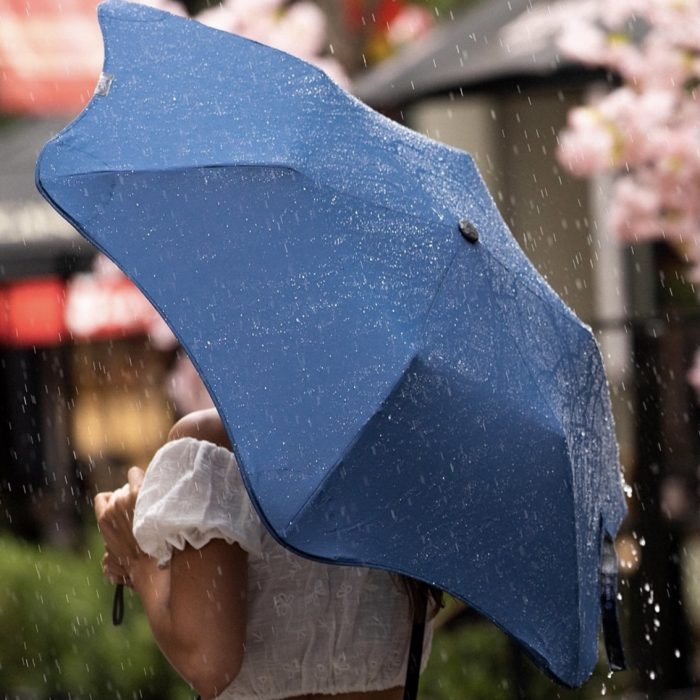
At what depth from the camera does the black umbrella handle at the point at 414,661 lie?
238cm

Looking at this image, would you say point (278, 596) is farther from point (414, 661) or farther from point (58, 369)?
point (58, 369)

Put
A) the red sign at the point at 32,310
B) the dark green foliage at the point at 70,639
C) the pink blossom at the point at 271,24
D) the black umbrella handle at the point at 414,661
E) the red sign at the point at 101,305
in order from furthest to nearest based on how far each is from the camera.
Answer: the red sign at the point at 32,310 → the red sign at the point at 101,305 → the pink blossom at the point at 271,24 → the dark green foliage at the point at 70,639 → the black umbrella handle at the point at 414,661

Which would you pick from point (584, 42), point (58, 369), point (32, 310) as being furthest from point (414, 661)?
point (58, 369)

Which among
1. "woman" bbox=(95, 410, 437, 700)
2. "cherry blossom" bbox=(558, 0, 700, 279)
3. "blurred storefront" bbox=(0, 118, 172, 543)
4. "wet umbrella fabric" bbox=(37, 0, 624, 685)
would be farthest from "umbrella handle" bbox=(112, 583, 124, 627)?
"blurred storefront" bbox=(0, 118, 172, 543)

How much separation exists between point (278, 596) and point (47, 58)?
35.1ft

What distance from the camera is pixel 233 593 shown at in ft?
7.55

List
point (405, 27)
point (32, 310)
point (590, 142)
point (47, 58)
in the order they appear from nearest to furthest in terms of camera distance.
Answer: point (590, 142) < point (405, 27) < point (47, 58) < point (32, 310)

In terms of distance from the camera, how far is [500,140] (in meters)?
10.2

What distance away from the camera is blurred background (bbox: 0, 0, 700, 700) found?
21.5ft

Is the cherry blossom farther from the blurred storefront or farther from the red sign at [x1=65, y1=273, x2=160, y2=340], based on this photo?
the red sign at [x1=65, y1=273, x2=160, y2=340]

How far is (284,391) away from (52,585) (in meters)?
5.97

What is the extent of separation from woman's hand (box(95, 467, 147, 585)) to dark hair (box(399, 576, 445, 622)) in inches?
15.7

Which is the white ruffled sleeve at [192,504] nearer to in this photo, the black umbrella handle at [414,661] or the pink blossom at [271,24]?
the black umbrella handle at [414,661]

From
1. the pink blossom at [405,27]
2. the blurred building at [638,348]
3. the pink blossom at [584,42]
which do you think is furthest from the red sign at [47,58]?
the pink blossom at [584,42]
